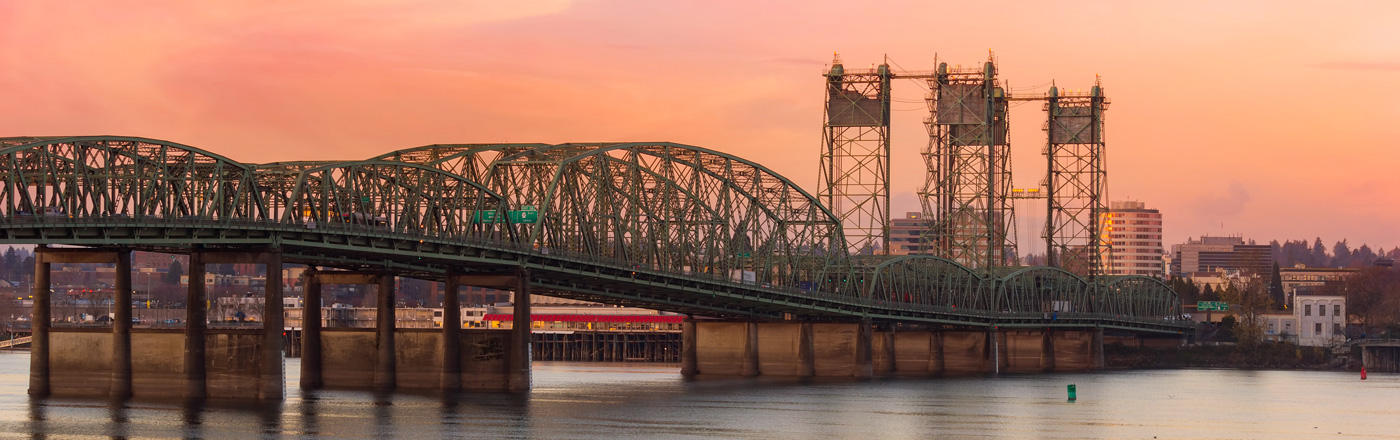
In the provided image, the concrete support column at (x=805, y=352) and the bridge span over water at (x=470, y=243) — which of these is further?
the concrete support column at (x=805, y=352)

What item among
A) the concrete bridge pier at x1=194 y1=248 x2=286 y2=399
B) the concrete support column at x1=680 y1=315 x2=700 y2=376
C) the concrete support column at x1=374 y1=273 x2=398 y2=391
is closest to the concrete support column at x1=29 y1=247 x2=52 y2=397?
the concrete bridge pier at x1=194 y1=248 x2=286 y2=399

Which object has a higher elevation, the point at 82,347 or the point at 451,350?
the point at 82,347

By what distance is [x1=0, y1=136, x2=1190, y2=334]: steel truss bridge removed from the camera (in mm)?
103438

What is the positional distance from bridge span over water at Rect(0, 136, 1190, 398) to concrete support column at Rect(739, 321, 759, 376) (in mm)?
175

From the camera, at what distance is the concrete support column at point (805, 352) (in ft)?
547

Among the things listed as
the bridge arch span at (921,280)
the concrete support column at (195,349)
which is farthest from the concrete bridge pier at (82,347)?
the bridge arch span at (921,280)

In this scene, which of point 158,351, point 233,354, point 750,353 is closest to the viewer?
point 233,354

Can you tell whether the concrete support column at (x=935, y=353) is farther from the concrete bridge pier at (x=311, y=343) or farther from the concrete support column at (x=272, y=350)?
the concrete support column at (x=272, y=350)

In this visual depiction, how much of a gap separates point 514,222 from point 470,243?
782 centimetres

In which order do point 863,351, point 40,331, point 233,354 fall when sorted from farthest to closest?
point 863,351
point 40,331
point 233,354

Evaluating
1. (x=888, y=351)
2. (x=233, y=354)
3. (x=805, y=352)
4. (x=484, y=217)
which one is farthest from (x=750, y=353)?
(x=233, y=354)

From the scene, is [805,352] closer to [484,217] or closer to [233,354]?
[484,217]

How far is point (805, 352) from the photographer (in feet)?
551

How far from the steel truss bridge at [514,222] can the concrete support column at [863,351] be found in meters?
1.79
